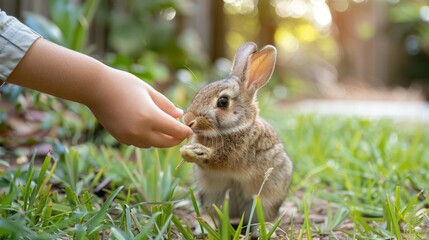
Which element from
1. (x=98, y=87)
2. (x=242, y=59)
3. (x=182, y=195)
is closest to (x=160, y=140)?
(x=98, y=87)

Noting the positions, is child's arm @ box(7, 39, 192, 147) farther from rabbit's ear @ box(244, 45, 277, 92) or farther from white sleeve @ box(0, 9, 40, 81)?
rabbit's ear @ box(244, 45, 277, 92)

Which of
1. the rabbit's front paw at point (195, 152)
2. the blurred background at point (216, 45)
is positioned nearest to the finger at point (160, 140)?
the rabbit's front paw at point (195, 152)

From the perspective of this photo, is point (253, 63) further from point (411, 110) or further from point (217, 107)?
point (411, 110)

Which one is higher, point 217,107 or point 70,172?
point 217,107

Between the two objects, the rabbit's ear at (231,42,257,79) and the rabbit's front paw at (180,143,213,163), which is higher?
the rabbit's ear at (231,42,257,79)

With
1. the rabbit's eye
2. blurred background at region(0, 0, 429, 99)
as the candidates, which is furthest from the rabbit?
blurred background at region(0, 0, 429, 99)

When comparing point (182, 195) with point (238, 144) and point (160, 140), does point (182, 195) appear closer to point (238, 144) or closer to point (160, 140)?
point (238, 144)

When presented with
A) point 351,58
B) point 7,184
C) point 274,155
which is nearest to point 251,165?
point 274,155
